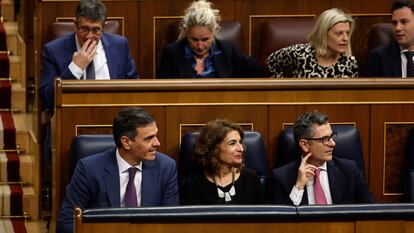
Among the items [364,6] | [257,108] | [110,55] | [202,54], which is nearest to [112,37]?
[110,55]

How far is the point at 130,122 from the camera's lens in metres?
2.61

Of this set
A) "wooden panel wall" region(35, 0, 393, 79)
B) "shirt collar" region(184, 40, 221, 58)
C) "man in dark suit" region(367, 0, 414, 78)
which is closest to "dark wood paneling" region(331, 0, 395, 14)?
"wooden panel wall" region(35, 0, 393, 79)

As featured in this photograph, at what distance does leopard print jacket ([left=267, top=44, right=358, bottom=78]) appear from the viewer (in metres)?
3.23

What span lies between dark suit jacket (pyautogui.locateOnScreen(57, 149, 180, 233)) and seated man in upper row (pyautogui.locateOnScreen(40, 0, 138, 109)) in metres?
0.48

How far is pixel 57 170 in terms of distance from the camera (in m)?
2.76

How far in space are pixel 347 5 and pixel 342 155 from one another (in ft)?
3.15

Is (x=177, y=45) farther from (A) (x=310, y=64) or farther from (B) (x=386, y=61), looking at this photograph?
(B) (x=386, y=61)

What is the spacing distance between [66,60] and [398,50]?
0.99 m

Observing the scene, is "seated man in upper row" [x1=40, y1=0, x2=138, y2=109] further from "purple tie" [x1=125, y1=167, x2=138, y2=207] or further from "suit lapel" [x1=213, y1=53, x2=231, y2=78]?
"purple tie" [x1=125, y1=167, x2=138, y2=207]

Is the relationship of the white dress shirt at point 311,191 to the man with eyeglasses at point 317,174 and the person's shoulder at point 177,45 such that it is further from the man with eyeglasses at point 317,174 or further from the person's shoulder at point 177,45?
the person's shoulder at point 177,45

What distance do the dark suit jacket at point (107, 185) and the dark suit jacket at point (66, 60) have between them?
19.2 inches

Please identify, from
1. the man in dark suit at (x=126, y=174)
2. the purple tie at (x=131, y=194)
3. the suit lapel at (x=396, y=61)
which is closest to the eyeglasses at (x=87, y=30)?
the man in dark suit at (x=126, y=174)

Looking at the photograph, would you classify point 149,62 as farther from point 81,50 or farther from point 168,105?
point 168,105

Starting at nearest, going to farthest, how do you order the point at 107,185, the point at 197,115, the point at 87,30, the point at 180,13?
the point at 107,185, the point at 197,115, the point at 87,30, the point at 180,13
